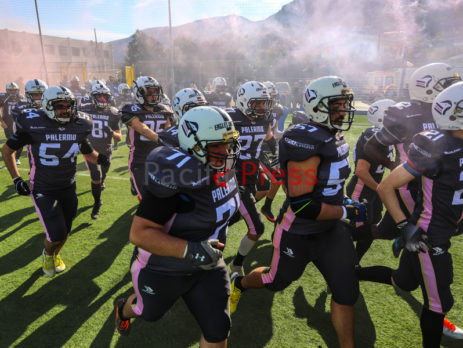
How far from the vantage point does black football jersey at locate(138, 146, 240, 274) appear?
6.55 ft

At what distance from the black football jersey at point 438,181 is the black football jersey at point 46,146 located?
12.4ft

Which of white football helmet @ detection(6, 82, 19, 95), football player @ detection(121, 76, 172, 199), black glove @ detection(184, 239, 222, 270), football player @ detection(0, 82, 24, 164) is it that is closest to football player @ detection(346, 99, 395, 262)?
black glove @ detection(184, 239, 222, 270)

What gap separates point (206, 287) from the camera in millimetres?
2408

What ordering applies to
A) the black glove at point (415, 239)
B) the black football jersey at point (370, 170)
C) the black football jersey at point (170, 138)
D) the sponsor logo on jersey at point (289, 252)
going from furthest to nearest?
the black football jersey at point (370, 170) < the black football jersey at point (170, 138) < the sponsor logo on jersey at point (289, 252) < the black glove at point (415, 239)

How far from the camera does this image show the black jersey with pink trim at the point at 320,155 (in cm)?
253

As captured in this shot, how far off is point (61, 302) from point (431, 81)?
4.63m

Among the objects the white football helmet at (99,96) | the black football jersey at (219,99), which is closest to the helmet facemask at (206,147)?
the white football helmet at (99,96)

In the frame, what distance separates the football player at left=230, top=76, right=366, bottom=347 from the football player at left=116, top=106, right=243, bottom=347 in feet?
1.72

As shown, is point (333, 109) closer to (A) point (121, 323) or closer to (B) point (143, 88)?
(A) point (121, 323)

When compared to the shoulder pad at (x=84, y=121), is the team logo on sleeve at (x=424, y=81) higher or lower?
higher

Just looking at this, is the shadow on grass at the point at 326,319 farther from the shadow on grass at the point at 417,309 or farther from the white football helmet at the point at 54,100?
the white football helmet at the point at 54,100

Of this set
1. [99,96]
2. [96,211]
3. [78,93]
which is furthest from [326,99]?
[78,93]

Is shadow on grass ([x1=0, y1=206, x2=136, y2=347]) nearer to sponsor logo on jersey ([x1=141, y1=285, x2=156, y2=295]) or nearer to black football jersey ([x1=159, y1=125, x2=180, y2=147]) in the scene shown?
sponsor logo on jersey ([x1=141, y1=285, x2=156, y2=295])

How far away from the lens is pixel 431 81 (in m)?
3.33
